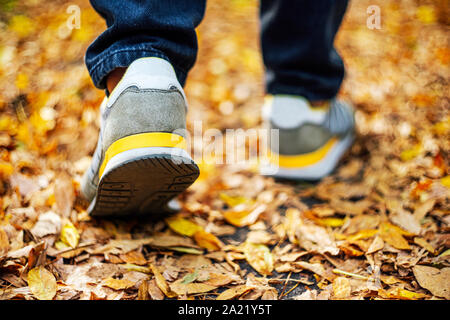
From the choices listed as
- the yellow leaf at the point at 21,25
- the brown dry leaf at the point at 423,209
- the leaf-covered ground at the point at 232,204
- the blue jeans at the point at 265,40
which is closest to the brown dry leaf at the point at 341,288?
the leaf-covered ground at the point at 232,204

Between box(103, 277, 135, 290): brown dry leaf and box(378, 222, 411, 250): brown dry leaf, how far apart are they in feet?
2.40

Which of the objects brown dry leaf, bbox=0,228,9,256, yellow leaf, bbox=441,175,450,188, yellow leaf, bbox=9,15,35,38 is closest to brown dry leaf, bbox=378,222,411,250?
yellow leaf, bbox=441,175,450,188

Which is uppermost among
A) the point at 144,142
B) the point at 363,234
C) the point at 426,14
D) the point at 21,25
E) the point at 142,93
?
the point at 426,14

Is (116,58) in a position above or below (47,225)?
above

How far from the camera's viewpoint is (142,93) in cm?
85

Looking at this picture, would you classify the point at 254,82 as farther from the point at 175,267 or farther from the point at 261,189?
the point at 175,267

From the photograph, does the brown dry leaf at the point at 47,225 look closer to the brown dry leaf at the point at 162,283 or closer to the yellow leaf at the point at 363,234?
the brown dry leaf at the point at 162,283

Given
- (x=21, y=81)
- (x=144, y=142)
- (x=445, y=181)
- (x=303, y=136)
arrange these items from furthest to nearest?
(x=21, y=81), (x=303, y=136), (x=445, y=181), (x=144, y=142)

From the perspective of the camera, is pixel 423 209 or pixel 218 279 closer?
pixel 218 279

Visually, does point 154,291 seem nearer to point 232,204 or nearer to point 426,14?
point 232,204

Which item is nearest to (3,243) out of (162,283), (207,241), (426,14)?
(162,283)

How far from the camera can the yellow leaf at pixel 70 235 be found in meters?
1.01

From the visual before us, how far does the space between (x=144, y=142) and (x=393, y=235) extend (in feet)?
2.54

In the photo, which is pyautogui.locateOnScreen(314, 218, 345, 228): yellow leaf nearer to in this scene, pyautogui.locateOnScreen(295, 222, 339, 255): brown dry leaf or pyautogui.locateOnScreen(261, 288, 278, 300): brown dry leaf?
pyautogui.locateOnScreen(295, 222, 339, 255): brown dry leaf
